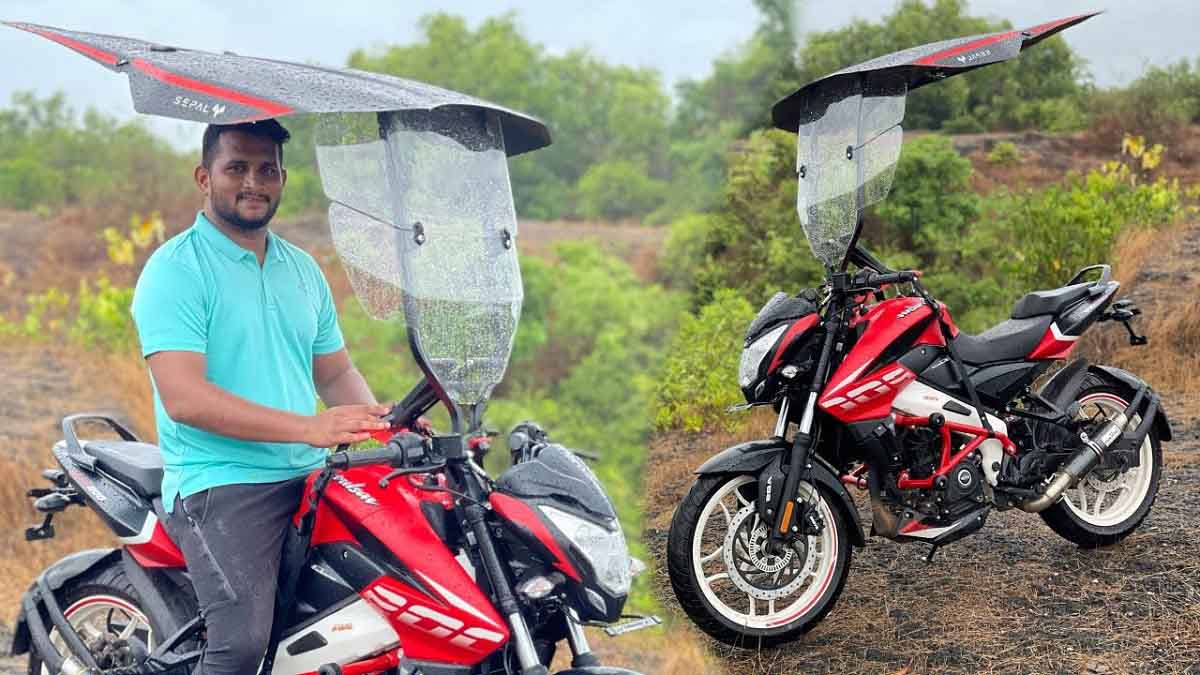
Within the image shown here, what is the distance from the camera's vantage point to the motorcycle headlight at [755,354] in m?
4.52

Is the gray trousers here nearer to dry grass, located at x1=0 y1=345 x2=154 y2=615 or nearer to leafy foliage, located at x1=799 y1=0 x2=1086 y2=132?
dry grass, located at x1=0 y1=345 x2=154 y2=615

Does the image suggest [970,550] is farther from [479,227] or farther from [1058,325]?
[479,227]

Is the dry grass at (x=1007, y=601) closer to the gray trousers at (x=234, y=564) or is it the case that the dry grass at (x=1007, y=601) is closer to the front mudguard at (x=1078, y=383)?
the front mudguard at (x=1078, y=383)

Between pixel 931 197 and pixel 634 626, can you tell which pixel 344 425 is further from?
pixel 931 197

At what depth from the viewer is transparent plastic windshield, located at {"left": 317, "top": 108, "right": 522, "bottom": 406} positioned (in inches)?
112

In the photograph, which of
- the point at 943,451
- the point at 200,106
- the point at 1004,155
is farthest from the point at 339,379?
the point at 1004,155

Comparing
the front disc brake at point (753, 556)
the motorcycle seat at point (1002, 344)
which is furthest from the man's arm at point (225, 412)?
the motorcycle seat at point (1002, 344)

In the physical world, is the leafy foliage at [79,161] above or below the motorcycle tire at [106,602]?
above

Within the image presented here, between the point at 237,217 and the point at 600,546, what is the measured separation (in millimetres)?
1298

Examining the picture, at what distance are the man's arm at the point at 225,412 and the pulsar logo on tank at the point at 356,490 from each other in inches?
5.4

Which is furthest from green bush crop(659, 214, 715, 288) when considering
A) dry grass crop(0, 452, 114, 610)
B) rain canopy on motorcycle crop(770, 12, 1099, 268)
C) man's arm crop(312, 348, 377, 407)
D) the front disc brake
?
man's arm crop(312, 348, 377, 407)

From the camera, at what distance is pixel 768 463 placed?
4.37 metres

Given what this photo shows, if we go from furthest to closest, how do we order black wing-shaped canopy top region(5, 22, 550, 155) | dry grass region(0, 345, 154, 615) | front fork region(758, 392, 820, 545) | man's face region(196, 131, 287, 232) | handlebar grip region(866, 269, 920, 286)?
1. dry grass region(0, 345, 154, 615)
2. handlebar grip region(866, 269, 920, 286)
3. front fork region(758, 392, 820, 545)
4. man's face region(196, 131, 287, 232)
5. black wing-shaped canopy top region(5, 22, 550, 155)

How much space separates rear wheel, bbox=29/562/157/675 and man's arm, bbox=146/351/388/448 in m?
0.92
